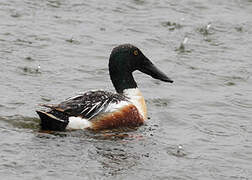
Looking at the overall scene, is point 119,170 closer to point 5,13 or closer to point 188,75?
point 188,75

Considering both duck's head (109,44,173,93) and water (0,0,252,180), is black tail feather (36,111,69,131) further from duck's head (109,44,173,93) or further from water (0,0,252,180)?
duck's head (109,44,173,93)

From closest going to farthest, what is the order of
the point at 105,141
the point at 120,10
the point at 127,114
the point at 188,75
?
the point at 105,141 → the point at 127,114 → the point at 188,75 → the point at 120,10

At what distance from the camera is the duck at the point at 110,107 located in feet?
34.7

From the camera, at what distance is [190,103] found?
12555 millimetres

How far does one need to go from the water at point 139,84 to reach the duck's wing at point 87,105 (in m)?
0.31

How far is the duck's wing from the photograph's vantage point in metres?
10.6

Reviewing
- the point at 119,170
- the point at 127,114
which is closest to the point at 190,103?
the point at 127,114

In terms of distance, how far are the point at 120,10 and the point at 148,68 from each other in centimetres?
577

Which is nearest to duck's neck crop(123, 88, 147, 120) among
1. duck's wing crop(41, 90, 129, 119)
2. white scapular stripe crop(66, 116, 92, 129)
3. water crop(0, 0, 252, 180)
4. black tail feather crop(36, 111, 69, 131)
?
water crop(0, 0, 252, 180)

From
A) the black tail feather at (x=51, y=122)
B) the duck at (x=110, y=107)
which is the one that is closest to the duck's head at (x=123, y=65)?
the duck at (x=110, y=107)

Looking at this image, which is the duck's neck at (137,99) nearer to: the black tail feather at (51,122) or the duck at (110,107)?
the duck at (110,107)

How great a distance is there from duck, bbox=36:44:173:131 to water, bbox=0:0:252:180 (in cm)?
18

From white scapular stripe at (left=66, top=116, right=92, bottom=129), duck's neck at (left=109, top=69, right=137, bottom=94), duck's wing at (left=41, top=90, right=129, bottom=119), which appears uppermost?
duck's neck at (left=109, top=69, right=137, bottom=94)

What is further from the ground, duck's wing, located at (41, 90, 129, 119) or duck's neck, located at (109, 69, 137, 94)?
duck's neck, located at (109, 69, 137, 94)
